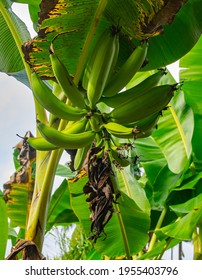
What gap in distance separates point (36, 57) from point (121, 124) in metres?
0.30

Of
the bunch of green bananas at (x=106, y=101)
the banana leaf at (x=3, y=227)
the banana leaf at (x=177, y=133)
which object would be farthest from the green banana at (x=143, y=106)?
the banana leaf at (x=177, y=133)

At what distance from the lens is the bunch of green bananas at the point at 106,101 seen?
0.97 m

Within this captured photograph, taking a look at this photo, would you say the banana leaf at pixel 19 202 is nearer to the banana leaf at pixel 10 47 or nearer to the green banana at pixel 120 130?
the banana leaf at pixel 10 47

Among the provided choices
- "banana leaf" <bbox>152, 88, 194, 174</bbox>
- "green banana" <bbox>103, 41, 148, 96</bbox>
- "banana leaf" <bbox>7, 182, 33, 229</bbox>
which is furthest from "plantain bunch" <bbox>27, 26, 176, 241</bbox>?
"banana leaf" <bbox>152, 88, 194, 174</bbox>

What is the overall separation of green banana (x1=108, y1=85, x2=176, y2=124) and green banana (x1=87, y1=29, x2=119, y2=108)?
6 cm

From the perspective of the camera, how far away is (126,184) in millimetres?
2004

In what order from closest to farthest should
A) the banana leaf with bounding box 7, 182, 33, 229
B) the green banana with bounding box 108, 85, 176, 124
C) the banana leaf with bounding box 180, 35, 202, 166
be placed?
the green banana with bounding box 108, 85, 176, 124 → the banana leaf with bounding box 7, 182, 33, 229 → the banana leaf with bounding box 180, 35, 202, 166

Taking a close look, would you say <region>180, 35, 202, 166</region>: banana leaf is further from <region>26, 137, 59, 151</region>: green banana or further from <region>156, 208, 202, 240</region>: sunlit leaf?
<region>26, 137, 59, 151</region>: green banana

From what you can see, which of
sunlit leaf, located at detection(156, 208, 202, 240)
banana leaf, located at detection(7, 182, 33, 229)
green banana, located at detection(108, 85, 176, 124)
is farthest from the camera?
banana leaf, located at detection(7, 182, 33, 229)

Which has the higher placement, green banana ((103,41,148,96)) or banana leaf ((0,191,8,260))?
green banana ((103,41,148,96))

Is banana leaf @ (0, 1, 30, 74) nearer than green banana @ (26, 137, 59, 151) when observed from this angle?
No

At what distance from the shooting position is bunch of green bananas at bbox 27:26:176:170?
38.1 inches

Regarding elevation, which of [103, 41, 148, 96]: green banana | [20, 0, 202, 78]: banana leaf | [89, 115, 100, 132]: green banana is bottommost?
[89, 115, 100, 132]: green banana
